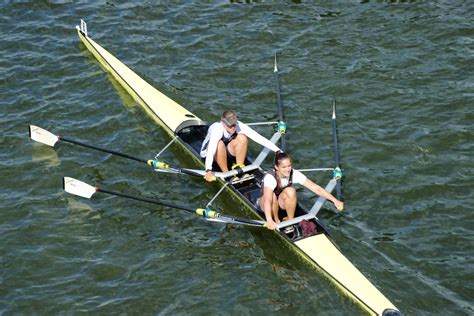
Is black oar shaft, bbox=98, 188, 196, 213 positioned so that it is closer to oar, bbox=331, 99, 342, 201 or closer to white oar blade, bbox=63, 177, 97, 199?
white oar blade, bbox=63, 177, 97, 199

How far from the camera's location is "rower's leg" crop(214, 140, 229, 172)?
46.4 feet

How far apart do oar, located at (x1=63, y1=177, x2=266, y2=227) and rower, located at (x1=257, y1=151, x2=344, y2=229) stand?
32cm

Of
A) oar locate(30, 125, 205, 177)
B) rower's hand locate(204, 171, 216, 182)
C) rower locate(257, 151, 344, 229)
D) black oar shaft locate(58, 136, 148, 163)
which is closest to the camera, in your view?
rower locate(257, 151, 344, 229)

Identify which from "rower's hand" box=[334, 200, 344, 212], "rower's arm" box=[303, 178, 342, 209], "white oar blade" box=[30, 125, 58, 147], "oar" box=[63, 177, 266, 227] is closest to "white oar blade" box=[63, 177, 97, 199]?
"oar" box=[63, 177, 266, 227]

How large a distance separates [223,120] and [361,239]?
12.2 feet

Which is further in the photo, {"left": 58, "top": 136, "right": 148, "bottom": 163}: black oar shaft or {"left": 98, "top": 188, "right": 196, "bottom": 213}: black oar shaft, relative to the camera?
{"left": 58, "top": 136, "right": 148, "bottom": 163}: black oar shaft

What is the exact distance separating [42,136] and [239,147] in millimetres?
4896

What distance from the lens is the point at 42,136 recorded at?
15.8 metres

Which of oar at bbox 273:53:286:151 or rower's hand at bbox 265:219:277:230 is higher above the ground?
oar at bbox 273:53:286:151

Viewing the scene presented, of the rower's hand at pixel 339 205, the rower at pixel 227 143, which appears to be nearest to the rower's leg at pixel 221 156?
the rower at pixel 227 143

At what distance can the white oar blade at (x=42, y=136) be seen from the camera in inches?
619

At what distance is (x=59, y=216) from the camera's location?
→ 14.0 meters

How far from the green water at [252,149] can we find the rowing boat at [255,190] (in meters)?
0.27

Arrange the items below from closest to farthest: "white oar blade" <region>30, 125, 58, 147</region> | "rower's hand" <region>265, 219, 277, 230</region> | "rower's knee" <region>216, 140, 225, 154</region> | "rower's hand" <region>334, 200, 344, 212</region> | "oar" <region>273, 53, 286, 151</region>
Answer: "rower's hand" <region>265, 219, 277, 230</region>, "rower's hand" <region>334, 200, 344, 212</region>, "rower's knee" <region>216, 140, 225, 154</region>, "oar" <region>273, 53, 286, 151</region>, "white oar blade" <region>30, 125, 58, 147</region>
